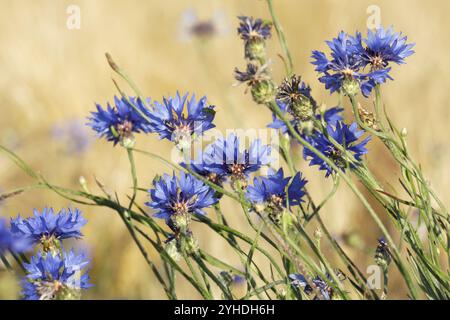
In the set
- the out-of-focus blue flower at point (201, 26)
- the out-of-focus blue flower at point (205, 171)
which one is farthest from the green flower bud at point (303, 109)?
the out-of-focus blue flower at point (201, 26)

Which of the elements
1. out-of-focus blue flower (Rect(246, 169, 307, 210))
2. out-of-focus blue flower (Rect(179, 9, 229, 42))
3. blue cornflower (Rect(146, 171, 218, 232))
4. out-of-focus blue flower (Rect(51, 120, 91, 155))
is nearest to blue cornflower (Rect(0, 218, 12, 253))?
blue cornflower (Rect(146, 171, 218, 232))

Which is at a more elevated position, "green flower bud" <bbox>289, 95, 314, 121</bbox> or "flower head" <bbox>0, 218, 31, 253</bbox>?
"green flower bud" <bbox>289, 95, 314, 121</bbox>

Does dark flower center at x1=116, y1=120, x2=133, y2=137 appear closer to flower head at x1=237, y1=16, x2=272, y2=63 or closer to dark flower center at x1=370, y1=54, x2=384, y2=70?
flower head at x1=237, y1=16, x2=272, y2=63

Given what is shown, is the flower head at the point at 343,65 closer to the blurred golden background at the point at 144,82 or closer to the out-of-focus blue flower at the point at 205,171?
the out-of-focus blue flower at the point at 205,171

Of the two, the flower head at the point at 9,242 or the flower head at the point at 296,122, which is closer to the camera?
the flower head at the point at 9,242

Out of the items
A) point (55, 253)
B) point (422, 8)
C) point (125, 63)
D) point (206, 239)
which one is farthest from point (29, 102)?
point (55, 253)

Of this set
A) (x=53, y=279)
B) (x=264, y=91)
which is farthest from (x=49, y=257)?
(x=264, y=91)

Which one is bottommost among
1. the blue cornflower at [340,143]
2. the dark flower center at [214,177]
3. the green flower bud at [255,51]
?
the dark flower center at [214,177]
